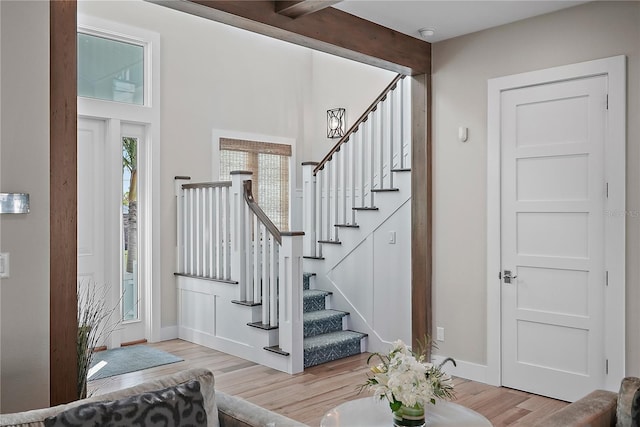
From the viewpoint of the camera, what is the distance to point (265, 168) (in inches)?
272

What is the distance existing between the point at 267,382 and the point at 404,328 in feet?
4.42

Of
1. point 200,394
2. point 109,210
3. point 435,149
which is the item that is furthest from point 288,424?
point 109,210

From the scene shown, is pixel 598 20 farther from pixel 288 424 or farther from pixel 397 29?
pixel 288 424

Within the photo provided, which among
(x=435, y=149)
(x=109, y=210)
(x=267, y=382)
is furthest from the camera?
(x=109, y=210)

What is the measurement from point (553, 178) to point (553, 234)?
1.28 feet

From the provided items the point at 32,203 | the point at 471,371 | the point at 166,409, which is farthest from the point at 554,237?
the point at 32,203

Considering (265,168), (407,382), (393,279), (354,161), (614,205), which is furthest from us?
(265,168)

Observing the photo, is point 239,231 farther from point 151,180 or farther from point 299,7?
point 299,7

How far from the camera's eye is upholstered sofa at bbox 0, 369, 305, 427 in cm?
166

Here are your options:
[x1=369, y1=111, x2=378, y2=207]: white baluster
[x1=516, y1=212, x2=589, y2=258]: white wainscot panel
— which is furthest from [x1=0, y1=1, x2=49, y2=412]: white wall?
[x1=369, y1=111, x2=378, y2=207]: white baluster

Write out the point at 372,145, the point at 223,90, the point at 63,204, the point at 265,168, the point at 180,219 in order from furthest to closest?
the point at 265,168
the point at 223,90
the point at 180,219
the point at 372,145
the point at 63,204

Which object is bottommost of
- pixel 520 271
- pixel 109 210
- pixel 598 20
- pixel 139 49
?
pixel 520 271

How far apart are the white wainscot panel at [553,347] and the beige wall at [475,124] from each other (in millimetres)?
289

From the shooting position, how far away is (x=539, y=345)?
13.0 ft
